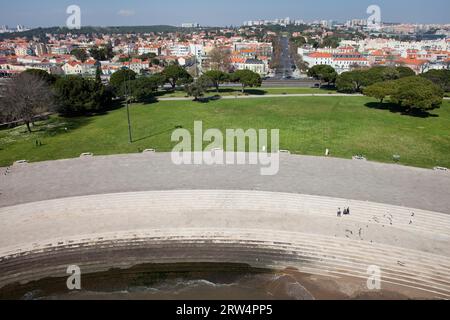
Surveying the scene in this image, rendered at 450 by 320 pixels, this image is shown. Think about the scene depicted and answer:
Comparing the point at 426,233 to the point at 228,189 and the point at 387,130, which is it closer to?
the point at 228,189

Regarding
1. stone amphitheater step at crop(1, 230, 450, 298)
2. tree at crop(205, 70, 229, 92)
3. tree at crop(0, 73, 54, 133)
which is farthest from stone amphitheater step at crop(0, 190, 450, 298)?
tree at crop(205, 70, 229, 92)

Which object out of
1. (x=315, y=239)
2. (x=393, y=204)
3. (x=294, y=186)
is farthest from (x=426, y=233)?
(x=294, y=186)

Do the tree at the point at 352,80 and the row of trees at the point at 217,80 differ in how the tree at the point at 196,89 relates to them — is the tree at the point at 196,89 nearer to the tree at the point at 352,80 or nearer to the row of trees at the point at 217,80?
the row of trees at the point at 217,80

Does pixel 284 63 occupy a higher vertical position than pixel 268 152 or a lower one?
higher

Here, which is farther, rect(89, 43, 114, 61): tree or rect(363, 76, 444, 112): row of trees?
rect(89, 43, 114, 61): tree

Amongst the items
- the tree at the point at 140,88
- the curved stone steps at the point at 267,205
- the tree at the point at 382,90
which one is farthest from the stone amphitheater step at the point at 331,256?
the tree at the point at 140,88

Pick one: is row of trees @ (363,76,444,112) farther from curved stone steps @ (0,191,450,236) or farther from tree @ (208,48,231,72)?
tree @ (208,48,231,72)
